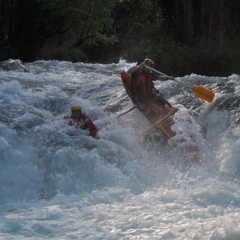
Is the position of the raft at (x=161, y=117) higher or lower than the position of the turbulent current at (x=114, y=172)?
higher

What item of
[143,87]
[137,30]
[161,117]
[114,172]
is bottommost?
[114,172]

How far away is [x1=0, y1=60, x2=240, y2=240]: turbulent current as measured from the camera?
572 cm

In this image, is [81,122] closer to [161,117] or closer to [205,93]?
Answer: [161,117]

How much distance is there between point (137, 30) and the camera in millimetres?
30047

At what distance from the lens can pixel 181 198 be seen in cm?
659

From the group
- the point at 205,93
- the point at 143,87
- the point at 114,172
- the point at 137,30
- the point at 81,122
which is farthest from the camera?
the point at 137,30

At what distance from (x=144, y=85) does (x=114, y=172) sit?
88.5 inches

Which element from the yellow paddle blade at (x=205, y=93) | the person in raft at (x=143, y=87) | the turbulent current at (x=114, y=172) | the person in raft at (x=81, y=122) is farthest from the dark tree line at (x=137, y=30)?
the person in raft at (x=81, y=122)

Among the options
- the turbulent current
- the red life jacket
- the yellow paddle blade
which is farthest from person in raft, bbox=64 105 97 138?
the yellow paddle blade

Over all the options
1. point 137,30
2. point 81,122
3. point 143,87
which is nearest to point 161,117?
point 143,87

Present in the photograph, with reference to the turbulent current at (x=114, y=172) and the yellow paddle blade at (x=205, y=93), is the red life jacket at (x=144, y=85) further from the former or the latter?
the yellow paddle blade at (x=205, y=93)

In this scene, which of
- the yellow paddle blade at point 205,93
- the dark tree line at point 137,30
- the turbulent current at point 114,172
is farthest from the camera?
the dark tree line at point 137,30

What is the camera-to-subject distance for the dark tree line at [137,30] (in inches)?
673

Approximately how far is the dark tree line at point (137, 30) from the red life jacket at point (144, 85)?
7100 mm
